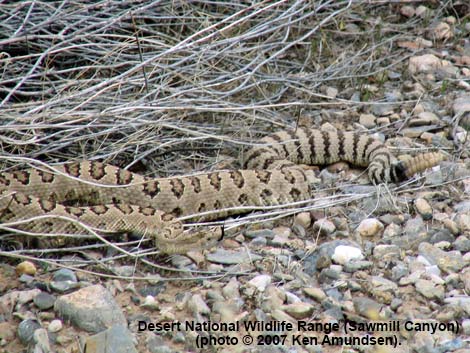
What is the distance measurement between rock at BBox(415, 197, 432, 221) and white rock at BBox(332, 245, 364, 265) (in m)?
0.72

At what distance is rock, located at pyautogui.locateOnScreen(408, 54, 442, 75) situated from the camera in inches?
311

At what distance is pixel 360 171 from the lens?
22.3ft

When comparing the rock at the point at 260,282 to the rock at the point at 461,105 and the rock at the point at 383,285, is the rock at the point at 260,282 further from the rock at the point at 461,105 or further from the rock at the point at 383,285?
the rock at the point at 461,105

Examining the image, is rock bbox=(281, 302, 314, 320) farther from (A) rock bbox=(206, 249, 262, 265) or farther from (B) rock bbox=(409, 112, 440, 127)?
(B) rock bbox=(409, 112, 440, 127)

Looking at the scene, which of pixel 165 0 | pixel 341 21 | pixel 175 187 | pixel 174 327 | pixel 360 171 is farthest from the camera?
pixel 341 21

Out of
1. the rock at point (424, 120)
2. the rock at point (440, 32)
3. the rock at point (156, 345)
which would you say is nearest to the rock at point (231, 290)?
the rock at point (156, 345)

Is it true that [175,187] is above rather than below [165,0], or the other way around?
below

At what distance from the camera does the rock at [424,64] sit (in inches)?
311

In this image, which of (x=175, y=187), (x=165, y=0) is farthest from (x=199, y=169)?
(x=165, y=0)

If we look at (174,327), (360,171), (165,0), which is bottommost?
(360,171)

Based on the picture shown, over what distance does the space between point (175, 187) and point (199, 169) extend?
1.65ft

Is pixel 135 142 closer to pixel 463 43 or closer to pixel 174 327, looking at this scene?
pixel 174 327

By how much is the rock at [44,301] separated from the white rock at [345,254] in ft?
5.94

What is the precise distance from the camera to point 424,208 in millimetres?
5754
